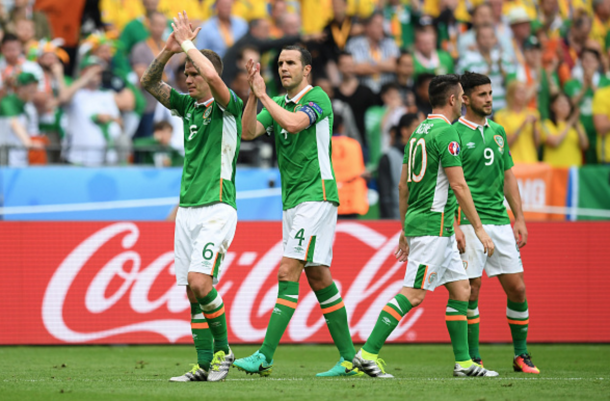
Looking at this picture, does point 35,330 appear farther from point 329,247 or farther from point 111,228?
point 329,247

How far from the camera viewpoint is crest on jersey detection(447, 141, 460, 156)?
24.1 feet

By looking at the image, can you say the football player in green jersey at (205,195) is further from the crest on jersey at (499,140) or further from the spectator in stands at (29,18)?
the spectator in stands at (29,18)

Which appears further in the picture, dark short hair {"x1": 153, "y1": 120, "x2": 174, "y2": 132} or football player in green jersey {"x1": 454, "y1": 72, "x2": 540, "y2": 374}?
dark short hair {"x1": 153, "y1": 120, "x2": 174, "y2": 132}

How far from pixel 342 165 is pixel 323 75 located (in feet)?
8.79

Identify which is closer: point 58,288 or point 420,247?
point 420,247

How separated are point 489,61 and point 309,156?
920 cm

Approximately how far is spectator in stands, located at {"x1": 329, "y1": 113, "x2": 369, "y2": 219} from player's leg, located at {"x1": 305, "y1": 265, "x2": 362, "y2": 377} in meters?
4.51

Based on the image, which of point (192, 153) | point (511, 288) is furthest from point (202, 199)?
point (511, 288)

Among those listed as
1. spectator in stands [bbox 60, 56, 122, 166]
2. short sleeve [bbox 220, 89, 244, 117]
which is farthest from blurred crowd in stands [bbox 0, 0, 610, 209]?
short sleeve [bbox 220, 89, 244, 117]

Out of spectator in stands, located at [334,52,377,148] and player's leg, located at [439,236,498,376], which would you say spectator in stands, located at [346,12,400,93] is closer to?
spectator in stands, located at [334,52,377,148]

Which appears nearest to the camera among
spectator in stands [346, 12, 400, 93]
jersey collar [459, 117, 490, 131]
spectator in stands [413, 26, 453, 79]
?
jersey collar [459, 117, 490, 131]

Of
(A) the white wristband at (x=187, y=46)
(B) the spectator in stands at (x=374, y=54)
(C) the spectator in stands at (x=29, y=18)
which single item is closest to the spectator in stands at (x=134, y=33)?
(C) the spectator in stands at (x=29, y=18)

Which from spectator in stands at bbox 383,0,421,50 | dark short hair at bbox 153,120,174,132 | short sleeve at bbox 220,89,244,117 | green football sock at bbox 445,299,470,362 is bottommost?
green football sock at bbox 445,299,470,362

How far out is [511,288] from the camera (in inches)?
330
